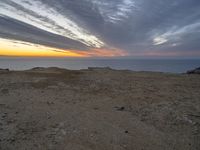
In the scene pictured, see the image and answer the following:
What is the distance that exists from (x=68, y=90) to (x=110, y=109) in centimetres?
358

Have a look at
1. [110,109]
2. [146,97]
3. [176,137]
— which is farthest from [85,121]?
[146,97]

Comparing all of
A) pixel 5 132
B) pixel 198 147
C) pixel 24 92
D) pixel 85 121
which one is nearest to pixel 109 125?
pixel 85 121

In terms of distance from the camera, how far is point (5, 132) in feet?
15.4

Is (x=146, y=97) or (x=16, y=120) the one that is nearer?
(x=16, y=120)

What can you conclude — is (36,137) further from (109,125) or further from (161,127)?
(161,127)

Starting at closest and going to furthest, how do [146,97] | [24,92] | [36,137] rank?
[36,137]
[146,97]
[24,92]

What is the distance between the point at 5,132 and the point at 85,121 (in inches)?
88.4

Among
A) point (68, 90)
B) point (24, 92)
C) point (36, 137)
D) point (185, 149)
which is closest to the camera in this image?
point (185, 149)

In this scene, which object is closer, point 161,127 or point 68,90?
point 161,127

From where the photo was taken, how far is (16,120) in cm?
547

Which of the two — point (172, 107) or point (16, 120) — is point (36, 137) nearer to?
point (16, 120)

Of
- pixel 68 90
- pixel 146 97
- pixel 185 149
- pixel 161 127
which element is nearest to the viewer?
pixel 185 149

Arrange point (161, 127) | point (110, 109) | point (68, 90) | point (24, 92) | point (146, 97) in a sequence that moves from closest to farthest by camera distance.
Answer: point (161, 127) < point (110, 109) < point (146, 97) < point (24, 92) < point (68, 90)

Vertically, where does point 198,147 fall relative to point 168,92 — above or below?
below
